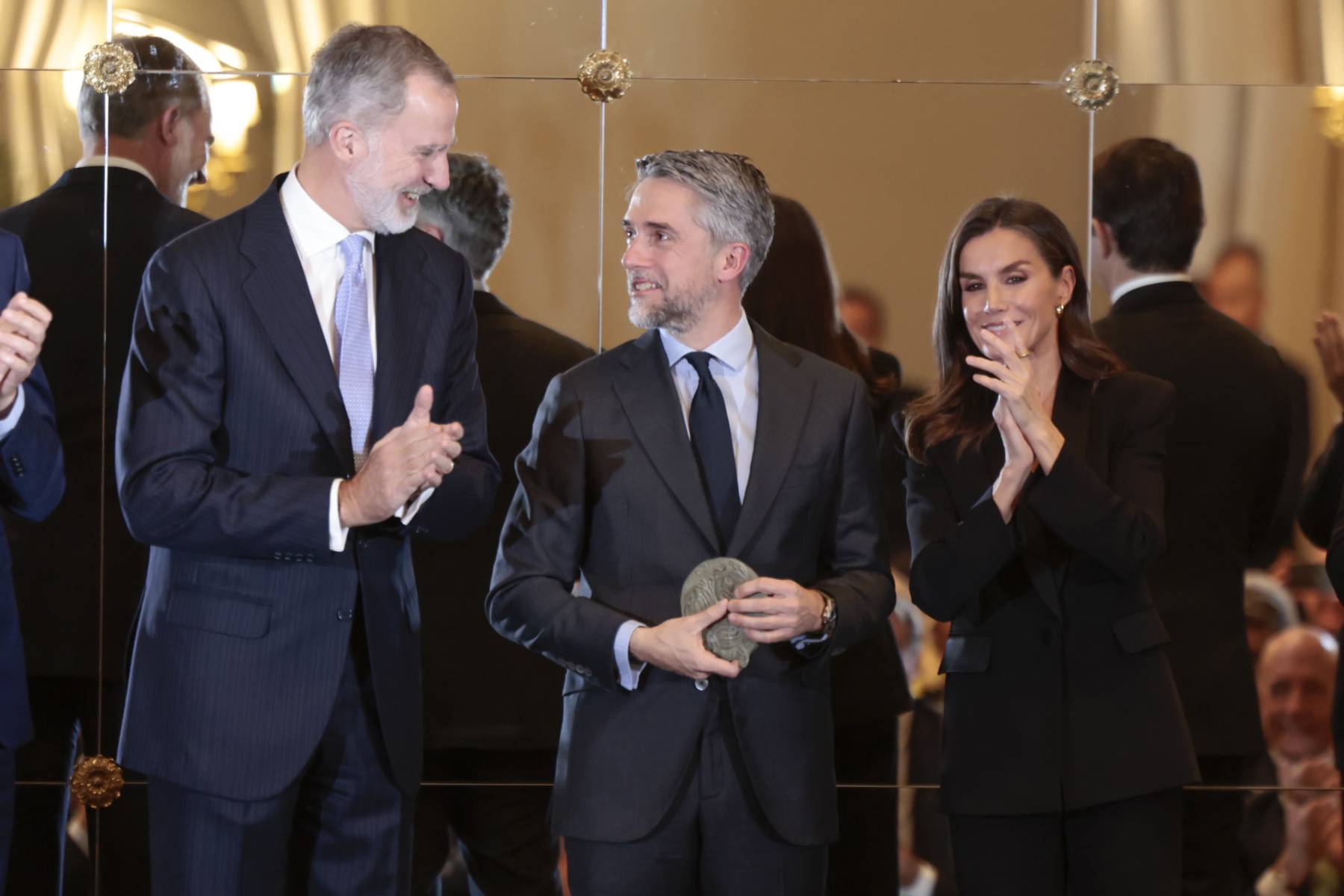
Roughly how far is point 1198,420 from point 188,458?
2630 mm

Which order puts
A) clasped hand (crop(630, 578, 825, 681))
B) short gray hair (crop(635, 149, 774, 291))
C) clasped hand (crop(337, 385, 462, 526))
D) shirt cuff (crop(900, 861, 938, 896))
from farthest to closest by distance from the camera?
shirt cuff (crop(900, 861, 938, 896))
short gray hair (crop(635, 149, 774, 291))
clasped hand (crop(630, 578, 825, 681))
clasped hand (crop(337, 385, 462, 526))

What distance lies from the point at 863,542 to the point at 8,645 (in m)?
1.65

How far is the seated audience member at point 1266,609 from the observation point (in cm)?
393

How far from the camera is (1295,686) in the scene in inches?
155

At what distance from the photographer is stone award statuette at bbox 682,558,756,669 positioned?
2.61 meters

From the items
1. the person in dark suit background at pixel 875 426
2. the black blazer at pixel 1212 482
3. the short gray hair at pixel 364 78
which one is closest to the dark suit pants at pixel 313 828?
the short gray hair at pixel 364 78

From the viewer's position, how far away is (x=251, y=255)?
2643 millimetres

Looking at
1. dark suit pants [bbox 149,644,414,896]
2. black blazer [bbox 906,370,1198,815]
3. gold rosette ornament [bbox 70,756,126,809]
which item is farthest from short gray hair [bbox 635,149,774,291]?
gold rosette ornament [bbox 70,756,126,809]

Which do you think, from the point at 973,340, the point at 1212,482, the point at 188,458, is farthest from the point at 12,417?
the point at 1212,482

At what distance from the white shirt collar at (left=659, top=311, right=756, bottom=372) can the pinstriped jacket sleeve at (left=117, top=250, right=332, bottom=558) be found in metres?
0.77

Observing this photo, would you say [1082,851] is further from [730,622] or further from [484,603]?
[484,603]

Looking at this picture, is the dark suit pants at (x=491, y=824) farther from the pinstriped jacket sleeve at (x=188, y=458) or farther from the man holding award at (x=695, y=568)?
the pinstriped jacket sleeve at (x=188, y=458)

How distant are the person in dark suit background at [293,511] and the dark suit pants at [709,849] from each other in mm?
395

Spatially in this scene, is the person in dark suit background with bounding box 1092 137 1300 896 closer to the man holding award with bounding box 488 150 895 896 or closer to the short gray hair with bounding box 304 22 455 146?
the man holding award with bounding box 488 150 895 896
